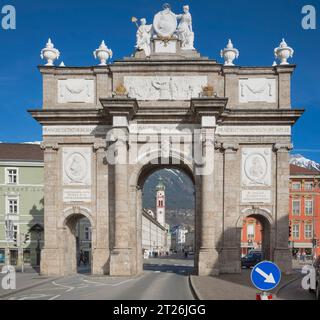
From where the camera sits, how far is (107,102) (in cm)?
3159

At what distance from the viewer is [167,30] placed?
34.4 m

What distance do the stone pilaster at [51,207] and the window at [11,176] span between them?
2084cm

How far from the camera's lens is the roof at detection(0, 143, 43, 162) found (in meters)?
53.5

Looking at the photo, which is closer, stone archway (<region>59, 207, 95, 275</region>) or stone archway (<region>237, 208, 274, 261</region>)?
stone archway (<region>237, 208, 274, 261</region>)

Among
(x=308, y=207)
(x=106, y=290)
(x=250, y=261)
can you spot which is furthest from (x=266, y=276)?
(x=308, y=207)

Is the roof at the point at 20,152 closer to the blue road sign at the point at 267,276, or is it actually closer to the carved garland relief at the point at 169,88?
the carved garland relief at the point at 169,88

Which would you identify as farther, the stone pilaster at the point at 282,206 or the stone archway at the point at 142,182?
the stone archway at the point at 142,182

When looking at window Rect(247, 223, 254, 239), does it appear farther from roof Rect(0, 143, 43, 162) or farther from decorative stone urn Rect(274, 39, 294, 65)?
decorative stone urn Rect(274, 39, 294, 65)

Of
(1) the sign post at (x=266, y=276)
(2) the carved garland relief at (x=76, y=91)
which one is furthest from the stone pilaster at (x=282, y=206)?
(1) the sign post at (x=266, y=276)

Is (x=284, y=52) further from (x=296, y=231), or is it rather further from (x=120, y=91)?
(x=296, y=231)

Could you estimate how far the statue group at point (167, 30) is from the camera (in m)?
34.4

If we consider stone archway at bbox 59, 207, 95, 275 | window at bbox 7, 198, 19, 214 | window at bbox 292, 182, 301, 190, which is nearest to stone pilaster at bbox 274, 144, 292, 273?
stone archway at bbox 59, 207, 95, 275

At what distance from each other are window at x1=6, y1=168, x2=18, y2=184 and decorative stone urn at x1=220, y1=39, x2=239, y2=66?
2931cm
